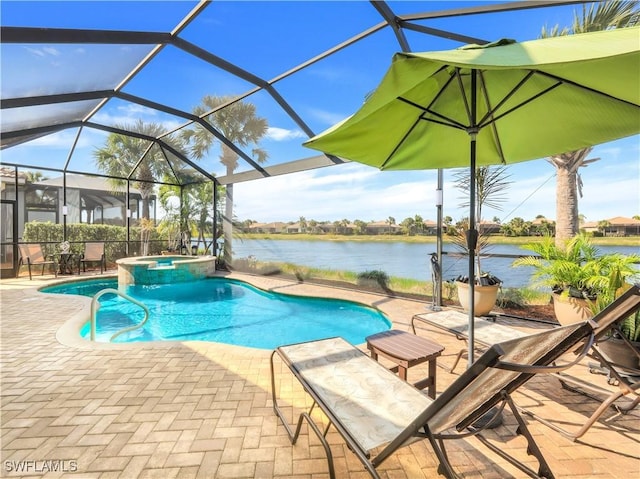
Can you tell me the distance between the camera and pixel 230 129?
843 cm

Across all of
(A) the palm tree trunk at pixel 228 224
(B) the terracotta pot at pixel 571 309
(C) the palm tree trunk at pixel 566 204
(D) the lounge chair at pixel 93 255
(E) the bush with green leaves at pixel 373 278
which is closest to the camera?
(B) the terracotta pot at pixel 571 309

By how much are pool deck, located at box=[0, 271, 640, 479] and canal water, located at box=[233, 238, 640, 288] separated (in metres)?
2.65

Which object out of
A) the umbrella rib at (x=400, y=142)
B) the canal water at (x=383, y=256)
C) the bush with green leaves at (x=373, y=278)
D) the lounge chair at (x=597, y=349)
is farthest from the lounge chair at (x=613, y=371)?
the bush with green leaves at (x=373, y=278)

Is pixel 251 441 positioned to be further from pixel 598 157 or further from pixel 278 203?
pixel 278 203

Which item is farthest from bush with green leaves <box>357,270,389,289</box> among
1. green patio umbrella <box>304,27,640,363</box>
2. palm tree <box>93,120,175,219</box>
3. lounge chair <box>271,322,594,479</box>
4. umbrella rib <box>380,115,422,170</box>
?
palm tree <box>93,120,175,219</box>

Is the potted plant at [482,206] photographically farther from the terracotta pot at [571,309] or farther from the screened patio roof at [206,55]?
the screened patio roof at [206,55]

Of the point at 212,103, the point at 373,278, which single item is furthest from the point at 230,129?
the point at 373,278

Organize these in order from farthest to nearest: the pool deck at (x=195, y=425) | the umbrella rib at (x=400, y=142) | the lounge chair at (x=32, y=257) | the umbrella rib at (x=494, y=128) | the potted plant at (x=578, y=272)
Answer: the lounge chair at (x=32, y=257) → the potted plant at (x=578, y=272) → the umbrella rib at (x=400, y=142) → the umbrella rib at (x=494, y=128) → the pool deck at (x=195, y=425)

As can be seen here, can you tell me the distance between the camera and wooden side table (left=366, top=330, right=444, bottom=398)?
7.50 feet

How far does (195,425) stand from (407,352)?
5.82 feet

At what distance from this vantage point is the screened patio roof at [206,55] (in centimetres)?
396

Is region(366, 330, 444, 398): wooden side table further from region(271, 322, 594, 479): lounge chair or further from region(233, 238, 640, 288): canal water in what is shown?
region(233, 238, 640, 288): canal water

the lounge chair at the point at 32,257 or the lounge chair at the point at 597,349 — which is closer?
the lounge chair at the point at 597,349

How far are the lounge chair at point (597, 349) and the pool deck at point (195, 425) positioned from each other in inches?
3.7
